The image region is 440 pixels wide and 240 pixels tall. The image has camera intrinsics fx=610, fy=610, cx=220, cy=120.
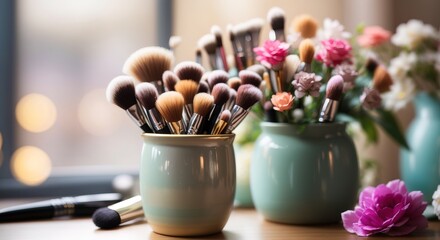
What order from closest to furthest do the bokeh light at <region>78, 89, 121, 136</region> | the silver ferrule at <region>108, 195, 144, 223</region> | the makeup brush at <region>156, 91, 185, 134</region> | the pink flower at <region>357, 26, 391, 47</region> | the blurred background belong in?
the makeup brush at <region>156, 91, 185, 134</region>
the silver ferrule at <region>108, 195, 144, 223</region>
the pink flower at <region>357, 26, 391, 47</region>
the blurred background
the bokeh light at <region>78, 89, 121, 136</region>

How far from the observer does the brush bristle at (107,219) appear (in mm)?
719

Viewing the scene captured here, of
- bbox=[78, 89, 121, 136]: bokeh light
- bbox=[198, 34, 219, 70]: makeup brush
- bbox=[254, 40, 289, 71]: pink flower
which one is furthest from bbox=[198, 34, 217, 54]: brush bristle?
bbox=[78, 89, 121, 136]: bokeh light

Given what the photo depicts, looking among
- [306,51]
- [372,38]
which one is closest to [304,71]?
[306,51]

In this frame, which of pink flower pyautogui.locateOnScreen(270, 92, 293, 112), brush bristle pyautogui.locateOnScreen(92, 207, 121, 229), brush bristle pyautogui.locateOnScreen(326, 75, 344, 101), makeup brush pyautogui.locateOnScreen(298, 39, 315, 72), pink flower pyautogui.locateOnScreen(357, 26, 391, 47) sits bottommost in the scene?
brush bristle pyautogui.locateOnScreen(92, 207, 121, 229)

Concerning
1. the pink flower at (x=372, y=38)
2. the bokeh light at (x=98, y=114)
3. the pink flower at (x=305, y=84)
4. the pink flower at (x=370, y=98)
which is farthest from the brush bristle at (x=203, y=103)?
the bokeh light at (x=98, y=114)

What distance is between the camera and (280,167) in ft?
2.42

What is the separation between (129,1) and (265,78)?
56 cm

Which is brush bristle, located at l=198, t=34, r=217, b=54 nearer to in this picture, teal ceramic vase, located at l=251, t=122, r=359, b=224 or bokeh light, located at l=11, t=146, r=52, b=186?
teal ceramic vase, located at l=251, t=122, r=359, b=224

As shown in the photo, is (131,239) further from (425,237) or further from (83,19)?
(83,19)

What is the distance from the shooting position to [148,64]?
70 cm

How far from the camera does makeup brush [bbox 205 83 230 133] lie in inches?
25.9

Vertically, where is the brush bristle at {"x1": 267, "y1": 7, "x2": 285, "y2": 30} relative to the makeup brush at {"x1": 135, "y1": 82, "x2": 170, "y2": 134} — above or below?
above

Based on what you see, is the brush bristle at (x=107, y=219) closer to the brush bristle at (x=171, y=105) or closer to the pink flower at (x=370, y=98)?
the brush bristle at (x=171, y=105)

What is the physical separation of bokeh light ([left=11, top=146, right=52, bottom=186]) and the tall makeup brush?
20.2 inches
